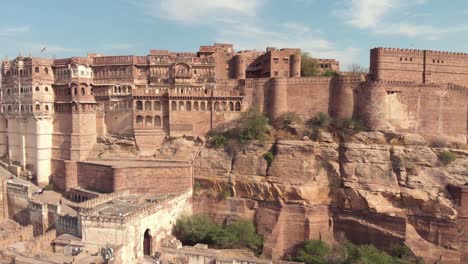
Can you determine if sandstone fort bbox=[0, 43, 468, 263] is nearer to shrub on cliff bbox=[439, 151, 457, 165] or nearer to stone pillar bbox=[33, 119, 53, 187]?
stone pillar bbox=[33, 119, 53, 187]

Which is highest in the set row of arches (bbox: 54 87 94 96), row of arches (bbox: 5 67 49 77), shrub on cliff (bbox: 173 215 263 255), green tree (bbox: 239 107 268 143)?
row of arches (bbox: 5 67 49 77)

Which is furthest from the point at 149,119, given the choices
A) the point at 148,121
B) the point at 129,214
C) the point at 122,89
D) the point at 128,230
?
the point at 128,230

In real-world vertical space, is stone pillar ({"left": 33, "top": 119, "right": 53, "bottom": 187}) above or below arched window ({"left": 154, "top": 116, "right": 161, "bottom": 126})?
below

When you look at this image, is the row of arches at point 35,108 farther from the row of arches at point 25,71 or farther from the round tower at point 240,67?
the round tower at point 240,67

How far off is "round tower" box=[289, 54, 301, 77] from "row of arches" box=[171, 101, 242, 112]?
20.5 feet

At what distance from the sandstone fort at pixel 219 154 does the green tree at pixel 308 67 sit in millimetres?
2620

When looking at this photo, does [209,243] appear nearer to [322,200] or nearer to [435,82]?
[322,200]

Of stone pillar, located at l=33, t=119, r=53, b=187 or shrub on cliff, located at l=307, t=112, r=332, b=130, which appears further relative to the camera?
stone pillar, located at l=33, t=119, r=53, b=187

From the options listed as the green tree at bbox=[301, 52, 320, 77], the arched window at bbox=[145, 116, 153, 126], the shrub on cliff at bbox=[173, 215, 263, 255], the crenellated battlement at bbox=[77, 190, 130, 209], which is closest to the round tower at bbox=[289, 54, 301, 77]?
the green tree at bbox=[301, 52, 320, 77]

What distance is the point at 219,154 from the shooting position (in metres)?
30.3

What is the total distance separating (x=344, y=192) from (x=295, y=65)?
13162mm

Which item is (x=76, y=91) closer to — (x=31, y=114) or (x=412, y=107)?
(x=31, y=114)

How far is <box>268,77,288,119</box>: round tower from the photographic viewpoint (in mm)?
31578

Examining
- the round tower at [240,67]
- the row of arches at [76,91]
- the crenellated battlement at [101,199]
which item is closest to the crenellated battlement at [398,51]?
the round tower at [240,67]
